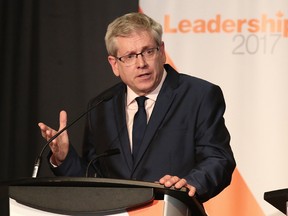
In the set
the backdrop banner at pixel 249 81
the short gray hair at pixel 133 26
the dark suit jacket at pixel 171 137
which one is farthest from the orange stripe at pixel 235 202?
the short gray hair at pixel 133 26

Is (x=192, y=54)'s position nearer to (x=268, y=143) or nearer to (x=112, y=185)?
(x=268, y=143)

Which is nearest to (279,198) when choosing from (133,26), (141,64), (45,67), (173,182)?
(173,182)

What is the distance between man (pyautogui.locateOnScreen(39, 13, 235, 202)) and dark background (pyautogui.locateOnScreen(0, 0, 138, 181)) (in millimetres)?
1653

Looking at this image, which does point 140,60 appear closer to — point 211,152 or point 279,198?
point 211,152

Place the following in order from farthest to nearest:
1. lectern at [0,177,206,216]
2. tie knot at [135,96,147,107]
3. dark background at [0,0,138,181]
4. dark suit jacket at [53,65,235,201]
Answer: dark background at [0,0,138,181], tie knot at [135,96,147,107], dark suit jacket at [53,65,235,201], lectern at [0,177,206,216]

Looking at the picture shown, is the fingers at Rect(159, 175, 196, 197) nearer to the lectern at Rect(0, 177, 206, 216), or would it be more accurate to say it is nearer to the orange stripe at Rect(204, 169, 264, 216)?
the lectern at Rect(0, 177, 206, 216)

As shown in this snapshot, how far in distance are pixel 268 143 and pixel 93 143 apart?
1610 millimetres

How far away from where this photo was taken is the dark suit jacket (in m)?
2.96

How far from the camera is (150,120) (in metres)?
3.13

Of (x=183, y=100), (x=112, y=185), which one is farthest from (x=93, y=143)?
(x=112, y=185)

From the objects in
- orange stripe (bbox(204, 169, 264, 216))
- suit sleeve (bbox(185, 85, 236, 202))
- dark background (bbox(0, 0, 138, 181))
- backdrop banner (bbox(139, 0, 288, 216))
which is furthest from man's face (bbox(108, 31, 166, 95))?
dark background (bbox(0, 0, 138, 181))

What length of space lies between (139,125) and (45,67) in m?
2.09

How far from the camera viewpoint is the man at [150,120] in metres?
3.02

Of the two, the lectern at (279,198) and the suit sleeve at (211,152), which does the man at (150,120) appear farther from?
the lectern at (279,198)
